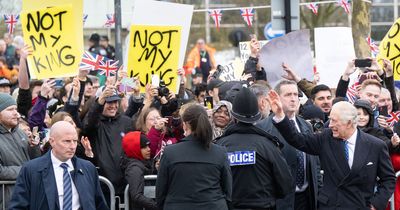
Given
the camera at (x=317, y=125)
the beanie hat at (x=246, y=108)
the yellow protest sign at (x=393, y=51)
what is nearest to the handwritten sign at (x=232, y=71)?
the yellow protest sign at (x=393, y=51)

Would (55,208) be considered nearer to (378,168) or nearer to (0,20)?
(378,168)

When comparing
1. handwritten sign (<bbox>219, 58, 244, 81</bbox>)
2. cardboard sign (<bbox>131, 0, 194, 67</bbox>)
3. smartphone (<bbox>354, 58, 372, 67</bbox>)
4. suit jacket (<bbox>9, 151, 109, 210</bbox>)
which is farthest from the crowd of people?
handwritten sign (<bbox>219, 58, 244, 81</bbox>)

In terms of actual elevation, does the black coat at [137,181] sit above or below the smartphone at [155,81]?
below

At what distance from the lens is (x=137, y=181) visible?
1316cm

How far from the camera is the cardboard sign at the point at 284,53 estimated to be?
14594mm

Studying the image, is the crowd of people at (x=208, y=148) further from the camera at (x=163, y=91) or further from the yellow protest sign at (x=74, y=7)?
the yellow protest sign at (x=74, y=7)

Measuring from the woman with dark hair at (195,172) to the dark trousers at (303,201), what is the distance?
4.89ft

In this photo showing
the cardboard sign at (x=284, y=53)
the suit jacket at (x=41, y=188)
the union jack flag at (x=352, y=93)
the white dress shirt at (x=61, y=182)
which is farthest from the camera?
the union jack flag at (x=352, y=93)

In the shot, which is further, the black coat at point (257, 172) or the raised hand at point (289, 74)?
the raised hand at point (289, 74)

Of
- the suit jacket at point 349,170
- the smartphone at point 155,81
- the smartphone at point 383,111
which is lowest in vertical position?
the suit jacket at point 349,170

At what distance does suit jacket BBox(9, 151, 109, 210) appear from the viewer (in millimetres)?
11062

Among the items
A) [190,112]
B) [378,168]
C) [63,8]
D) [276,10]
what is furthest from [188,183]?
[276,10]

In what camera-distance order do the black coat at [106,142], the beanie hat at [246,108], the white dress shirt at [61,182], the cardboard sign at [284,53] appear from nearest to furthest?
1. the white dress shirt at [61,182]
2. the beanie hat at [246,108]
3. the black coat at [106,142]
4. the cardboard sign at [284,53]

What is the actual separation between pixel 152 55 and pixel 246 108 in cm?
381
